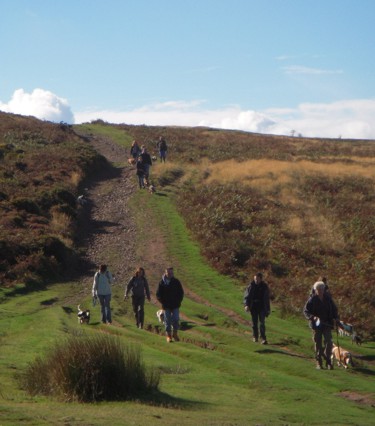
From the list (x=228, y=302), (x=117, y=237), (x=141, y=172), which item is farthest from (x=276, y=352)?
(x=141, y=172)

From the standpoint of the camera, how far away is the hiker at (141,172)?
45.9m

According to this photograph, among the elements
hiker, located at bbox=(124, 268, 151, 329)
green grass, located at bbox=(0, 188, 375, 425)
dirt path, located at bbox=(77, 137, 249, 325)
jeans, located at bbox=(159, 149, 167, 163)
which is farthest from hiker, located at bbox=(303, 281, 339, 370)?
jeans, located at bbox=(159, 149, 167, 163)

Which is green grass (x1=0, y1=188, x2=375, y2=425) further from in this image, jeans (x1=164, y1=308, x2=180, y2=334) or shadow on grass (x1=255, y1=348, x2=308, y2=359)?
jeans (x1=164, y1=308, x2=180, y2=334)

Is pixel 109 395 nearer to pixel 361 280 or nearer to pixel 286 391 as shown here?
pixel 286 391

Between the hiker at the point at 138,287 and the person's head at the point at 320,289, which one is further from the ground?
the person's head at the point at 320,289

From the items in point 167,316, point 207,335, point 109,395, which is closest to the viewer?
point 109,395

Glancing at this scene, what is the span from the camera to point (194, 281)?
3031cm

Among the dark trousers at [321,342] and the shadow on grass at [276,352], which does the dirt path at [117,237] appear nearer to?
the shadow on grass at [276,352]

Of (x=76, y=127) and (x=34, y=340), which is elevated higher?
(x=76, y=127)

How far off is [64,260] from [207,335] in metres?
11.7

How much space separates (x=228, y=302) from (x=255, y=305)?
6.44m

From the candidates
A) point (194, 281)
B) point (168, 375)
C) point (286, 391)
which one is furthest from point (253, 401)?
point (194, 281)

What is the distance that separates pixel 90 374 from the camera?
41.2 feet

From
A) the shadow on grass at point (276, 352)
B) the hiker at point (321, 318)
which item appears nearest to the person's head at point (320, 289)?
the hiker at point (321, 318)
